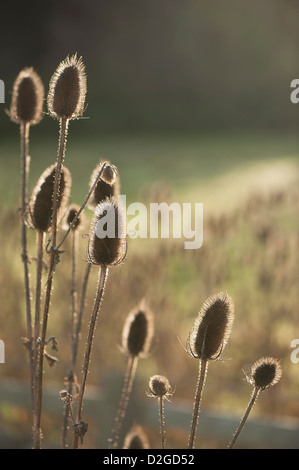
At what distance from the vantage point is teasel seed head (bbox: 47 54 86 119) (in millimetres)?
1026

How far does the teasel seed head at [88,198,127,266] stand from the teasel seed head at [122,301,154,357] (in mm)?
296

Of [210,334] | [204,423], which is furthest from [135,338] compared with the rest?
[204,423]

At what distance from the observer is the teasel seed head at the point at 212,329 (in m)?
0.97

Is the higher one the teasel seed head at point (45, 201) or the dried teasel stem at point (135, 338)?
the teasel seed head at point (45, 201)

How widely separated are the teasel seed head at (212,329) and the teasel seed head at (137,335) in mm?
239

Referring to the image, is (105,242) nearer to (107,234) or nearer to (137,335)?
(107,234)

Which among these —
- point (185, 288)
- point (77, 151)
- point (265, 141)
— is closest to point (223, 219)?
point (185, 288)

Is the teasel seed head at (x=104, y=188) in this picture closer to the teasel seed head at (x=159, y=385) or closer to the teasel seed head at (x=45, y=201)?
the teasel seed head at (x=45, y=201)

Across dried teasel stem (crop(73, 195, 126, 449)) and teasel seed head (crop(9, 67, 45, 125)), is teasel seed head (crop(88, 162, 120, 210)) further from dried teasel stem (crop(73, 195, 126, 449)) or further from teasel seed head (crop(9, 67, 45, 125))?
teasel seed head (crop(9, 67, 45, 125))

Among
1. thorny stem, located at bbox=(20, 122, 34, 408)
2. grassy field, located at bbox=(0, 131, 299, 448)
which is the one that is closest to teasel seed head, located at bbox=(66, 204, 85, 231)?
thorny stem, located at bbox=(20, 122, 34, 408)

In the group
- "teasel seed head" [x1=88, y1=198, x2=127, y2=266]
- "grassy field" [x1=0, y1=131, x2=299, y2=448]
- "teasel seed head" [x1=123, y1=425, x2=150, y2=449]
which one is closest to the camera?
"teasel seed head" [x1=88, y1=198, x2=127, y2=266]

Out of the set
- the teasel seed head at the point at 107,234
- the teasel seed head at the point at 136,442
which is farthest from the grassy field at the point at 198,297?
the teasel seed head at the point at 107,234
